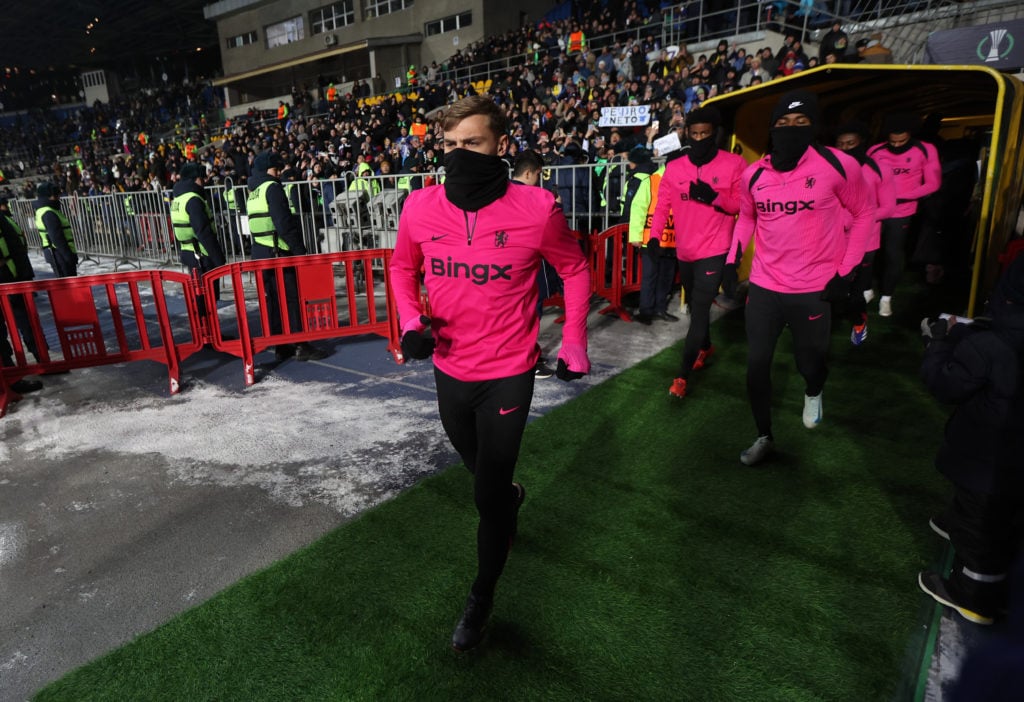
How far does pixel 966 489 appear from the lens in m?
2.60

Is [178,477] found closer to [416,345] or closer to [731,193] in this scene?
[416,345]

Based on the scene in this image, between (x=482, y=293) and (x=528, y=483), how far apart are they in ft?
6.25

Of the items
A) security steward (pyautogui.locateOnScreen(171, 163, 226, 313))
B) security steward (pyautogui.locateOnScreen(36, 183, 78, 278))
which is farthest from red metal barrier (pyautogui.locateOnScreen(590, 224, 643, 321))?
security steward (pyautogui.locateOnScreen(36, 183, 78, 278))

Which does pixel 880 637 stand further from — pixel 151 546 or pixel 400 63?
pixel 400 63

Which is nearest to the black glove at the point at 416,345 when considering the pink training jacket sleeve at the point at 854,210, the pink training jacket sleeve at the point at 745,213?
the pink training jacket sleeve at the point at 745,213

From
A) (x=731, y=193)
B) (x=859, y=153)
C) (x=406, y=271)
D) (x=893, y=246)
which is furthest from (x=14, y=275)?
(x=893, y=246)

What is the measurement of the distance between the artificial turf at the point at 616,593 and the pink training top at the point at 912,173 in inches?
148

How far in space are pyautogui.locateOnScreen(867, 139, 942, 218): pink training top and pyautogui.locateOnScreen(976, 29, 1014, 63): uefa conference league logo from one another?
13.9 feet

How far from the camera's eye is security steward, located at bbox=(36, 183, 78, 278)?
28.1 feet

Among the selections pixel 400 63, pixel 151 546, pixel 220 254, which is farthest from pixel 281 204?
pixel 400 63

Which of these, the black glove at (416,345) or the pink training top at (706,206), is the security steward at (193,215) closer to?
the pink training top at (706,206)

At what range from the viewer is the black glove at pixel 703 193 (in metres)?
4.90

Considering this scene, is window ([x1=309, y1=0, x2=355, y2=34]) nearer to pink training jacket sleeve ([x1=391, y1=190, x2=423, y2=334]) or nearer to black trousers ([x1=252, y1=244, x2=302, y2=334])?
black trousers ([x1=252, y1=244, x2=302, y2=334])

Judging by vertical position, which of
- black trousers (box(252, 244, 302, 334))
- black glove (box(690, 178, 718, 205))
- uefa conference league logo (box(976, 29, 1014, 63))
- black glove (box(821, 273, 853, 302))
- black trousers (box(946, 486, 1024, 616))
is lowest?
black trousers (box(946, 486, 1024, 616))
